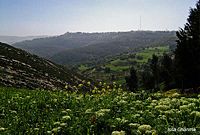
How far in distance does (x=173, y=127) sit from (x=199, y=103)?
4.25 m

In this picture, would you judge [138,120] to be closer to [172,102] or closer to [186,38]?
[172,102]

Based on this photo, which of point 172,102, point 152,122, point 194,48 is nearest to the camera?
point 152,122

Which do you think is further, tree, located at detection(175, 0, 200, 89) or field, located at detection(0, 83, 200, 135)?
tree, located at detection(175, 0, 200, 89)

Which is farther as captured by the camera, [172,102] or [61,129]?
[172,102]

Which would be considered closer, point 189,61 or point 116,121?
point 116,121

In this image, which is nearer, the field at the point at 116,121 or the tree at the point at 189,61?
the field at the point at 116,121

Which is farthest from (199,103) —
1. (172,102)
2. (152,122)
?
(152,122)

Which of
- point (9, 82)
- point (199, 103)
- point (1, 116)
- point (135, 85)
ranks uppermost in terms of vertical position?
point (199, 103)

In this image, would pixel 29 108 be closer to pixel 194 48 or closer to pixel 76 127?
pixel 76 127

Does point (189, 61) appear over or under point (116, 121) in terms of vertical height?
under

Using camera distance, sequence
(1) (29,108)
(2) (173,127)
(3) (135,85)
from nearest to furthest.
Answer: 1. (2) (173,127)
2. (1) (29,108)
3. (3) (135,85)

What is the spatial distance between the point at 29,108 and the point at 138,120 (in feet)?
23.7

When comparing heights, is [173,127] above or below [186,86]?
above

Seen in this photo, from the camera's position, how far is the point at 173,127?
397 inches
